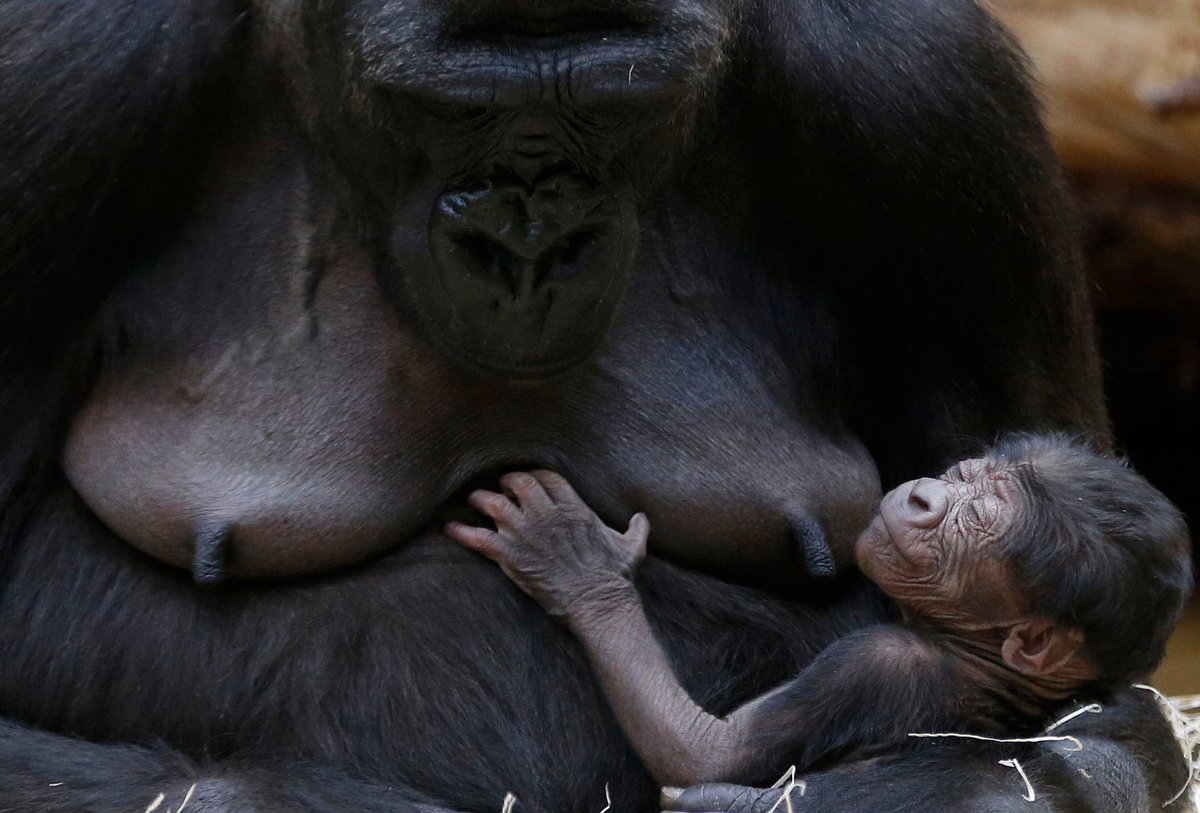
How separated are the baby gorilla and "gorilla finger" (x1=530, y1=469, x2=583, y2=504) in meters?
0.03

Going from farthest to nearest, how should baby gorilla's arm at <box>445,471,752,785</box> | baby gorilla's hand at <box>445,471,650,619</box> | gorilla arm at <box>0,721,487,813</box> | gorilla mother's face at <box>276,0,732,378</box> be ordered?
baby gorilla's hand at <box>445,471,650,619</box>
baby gorilla's arm at <box>445,471,752,785</box>
gorilla arm at <box>0,721,487,813</box>
gorilla mother's face at <box>276,0,732,378</box>

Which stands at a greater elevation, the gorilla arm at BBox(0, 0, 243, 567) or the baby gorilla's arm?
the gorilla arm at BBox(0, 0, 243, 567)

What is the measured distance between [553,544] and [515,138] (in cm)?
66

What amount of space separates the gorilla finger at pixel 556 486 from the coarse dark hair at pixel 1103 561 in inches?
26.4

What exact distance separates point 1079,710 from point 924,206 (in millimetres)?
850

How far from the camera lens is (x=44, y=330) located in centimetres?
267

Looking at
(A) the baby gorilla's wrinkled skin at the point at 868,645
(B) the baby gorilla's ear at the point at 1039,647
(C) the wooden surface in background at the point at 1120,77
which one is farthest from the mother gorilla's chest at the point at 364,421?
(C) the wooden surface in background at the point at 1120,77

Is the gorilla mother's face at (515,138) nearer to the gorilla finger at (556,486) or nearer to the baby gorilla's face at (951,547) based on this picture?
the gorilla finger at (556,486)

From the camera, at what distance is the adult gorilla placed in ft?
8.11

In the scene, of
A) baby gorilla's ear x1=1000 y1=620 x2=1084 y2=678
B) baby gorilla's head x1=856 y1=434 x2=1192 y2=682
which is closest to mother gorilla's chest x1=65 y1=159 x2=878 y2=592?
baby gorilla's head x1=856 y1=434 x2=1192 y2=682

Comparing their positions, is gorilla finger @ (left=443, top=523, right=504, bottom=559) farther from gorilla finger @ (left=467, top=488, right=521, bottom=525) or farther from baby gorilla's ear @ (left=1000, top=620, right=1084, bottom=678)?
baby gorilla's ear @ (left=1000, top=620, right=1084, bottom=678)

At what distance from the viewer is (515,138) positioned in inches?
93.3

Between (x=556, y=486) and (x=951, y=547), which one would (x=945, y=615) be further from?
(x=556, y=486)

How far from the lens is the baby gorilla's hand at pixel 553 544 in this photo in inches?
106
